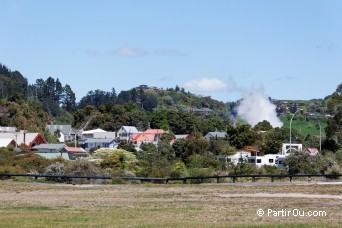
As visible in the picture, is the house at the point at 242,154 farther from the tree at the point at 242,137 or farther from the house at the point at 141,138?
the house at the point at 141,138

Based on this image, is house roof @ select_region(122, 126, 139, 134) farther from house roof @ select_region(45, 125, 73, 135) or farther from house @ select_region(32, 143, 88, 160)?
house @ select_region(32, 143, 88, 160)

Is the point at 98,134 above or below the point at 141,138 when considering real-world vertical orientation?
above

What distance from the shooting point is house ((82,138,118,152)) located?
13600cm

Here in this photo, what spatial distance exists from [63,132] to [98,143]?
1114 inches

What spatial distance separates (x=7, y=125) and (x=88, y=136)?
53.1 feet

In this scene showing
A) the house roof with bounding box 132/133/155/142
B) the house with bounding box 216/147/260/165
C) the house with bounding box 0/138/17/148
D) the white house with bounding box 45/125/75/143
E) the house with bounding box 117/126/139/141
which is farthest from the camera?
the white house with bounding box 45/125/75/143

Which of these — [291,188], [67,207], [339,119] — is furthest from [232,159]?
[67,207]

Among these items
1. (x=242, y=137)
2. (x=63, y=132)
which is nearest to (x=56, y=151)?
(x=242, y=137)

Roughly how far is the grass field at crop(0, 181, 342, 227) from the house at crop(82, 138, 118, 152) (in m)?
94.2

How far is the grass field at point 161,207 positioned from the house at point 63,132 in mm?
117065

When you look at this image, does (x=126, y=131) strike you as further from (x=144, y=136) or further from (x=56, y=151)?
(x=56, y=151)

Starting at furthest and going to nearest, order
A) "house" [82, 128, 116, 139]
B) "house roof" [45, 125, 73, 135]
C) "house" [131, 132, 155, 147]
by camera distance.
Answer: "house roof" [45, 125, 73, 135] < "house" [82, 128, 116, 139] < "house" [131, 132, 155, 147]

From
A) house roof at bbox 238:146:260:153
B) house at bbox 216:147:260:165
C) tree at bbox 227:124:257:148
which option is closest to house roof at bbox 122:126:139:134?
tree at bbox 227:124:257:148

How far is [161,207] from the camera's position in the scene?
28.8 m
